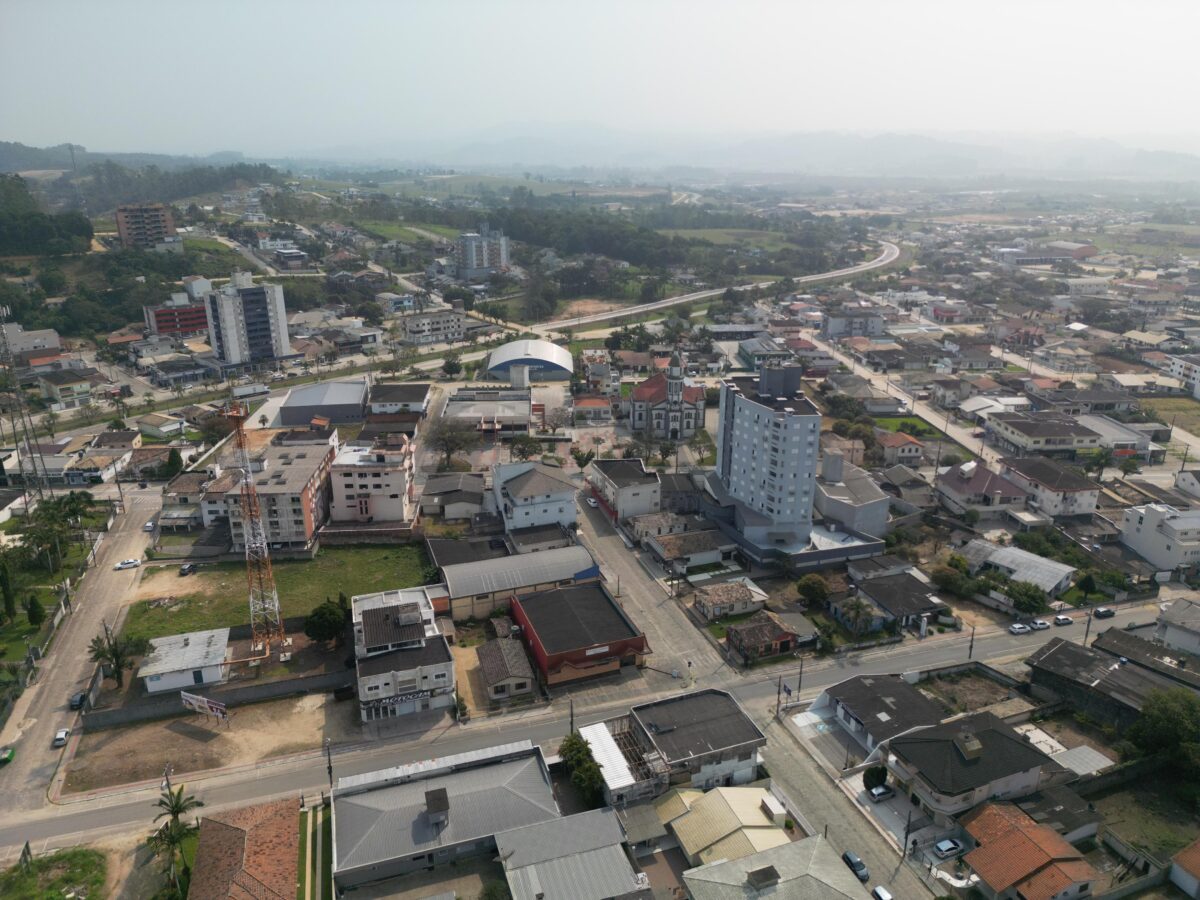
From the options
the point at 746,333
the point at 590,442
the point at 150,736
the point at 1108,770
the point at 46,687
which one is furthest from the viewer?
the point at 746,333

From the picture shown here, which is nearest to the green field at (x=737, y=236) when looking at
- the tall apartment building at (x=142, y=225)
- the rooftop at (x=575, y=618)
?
the tall apartment building at (x=142, y=225)

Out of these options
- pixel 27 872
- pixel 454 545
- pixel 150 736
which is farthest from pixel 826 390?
pixel 27 872

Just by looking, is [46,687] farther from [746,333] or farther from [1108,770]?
[746,333]

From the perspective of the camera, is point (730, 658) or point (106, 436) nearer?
point (730, 658)

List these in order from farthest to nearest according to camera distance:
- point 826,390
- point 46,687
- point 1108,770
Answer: point 826,390
point 46,687
point 1108,770

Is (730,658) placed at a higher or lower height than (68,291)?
lower

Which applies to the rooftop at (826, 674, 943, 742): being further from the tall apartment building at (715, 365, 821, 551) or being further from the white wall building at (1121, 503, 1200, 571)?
the white wall building at (1121, 503, 1200, 571)
